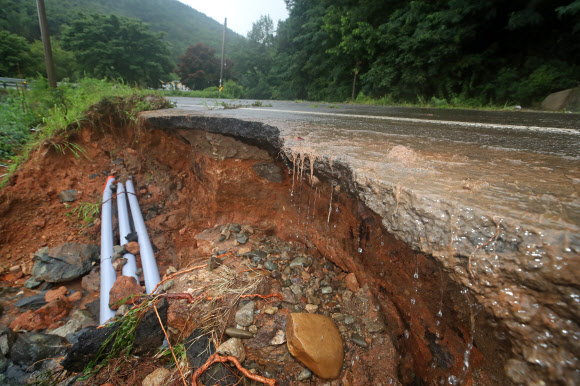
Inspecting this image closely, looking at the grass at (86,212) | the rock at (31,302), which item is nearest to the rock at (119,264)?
the rock at (31,302)

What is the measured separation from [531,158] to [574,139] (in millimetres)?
738

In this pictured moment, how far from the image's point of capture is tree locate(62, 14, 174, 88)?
18766 millimetres

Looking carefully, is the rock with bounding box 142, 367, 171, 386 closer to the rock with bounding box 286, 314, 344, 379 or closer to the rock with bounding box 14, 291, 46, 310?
the rock with bounding box 286, 314, 344, 379

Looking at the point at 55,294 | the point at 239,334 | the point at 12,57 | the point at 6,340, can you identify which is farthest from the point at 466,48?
the point at 12,57

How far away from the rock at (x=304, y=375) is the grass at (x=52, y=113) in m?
3.53

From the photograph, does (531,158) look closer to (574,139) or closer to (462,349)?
(574,139)

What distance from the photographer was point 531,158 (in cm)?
112

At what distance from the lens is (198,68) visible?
98.2ft

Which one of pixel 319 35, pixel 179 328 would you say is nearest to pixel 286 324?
pixel 179 328

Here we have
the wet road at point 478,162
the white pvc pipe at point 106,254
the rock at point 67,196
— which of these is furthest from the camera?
the rock at point 67,196

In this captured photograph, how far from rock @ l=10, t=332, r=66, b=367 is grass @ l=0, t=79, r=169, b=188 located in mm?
2320

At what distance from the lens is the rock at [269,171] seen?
2252 millimetres

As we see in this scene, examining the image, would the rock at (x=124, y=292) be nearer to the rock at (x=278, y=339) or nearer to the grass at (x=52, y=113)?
the rock at (x=278, y=339)

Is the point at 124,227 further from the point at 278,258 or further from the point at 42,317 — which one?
the point at 278,258
